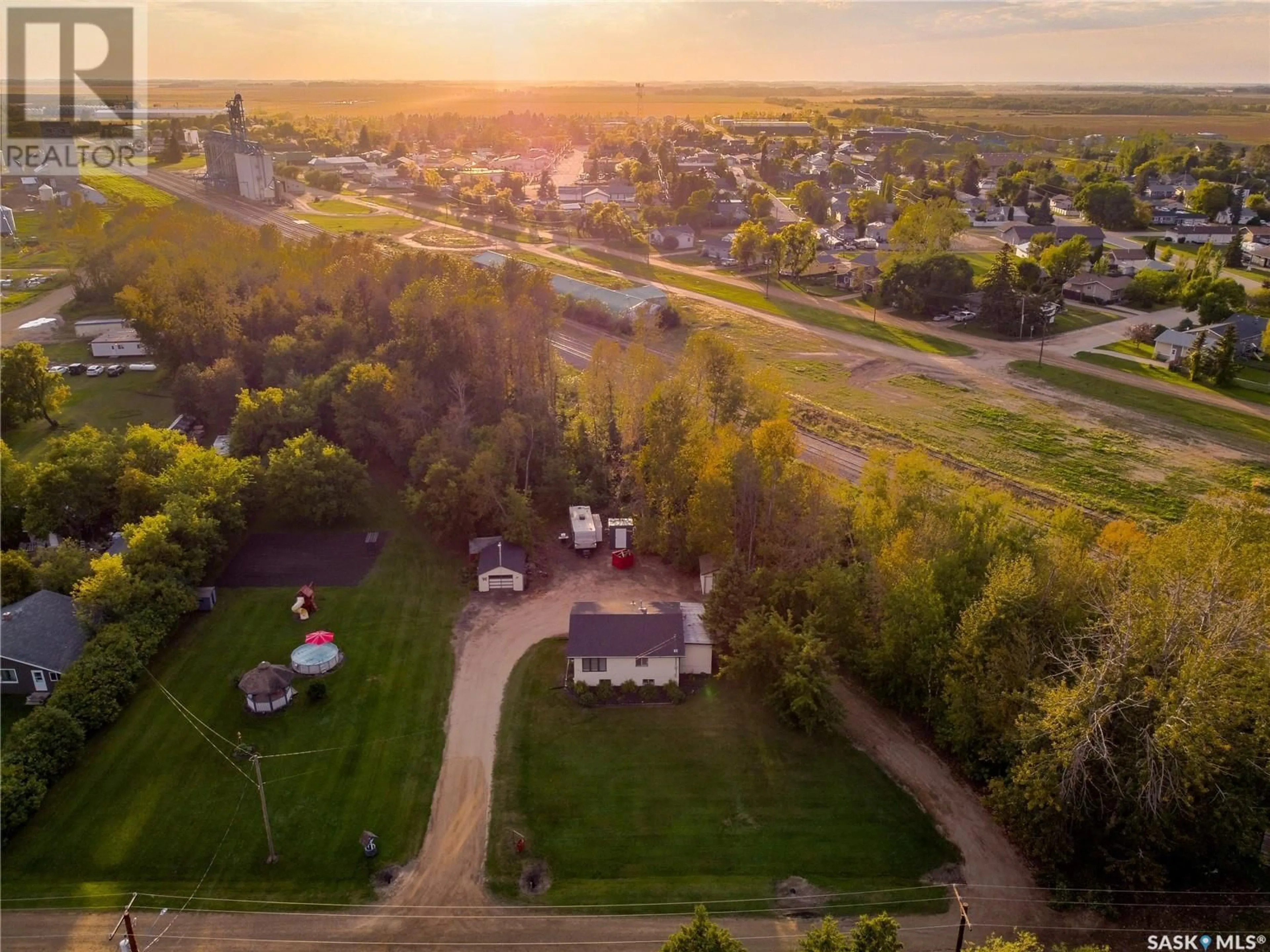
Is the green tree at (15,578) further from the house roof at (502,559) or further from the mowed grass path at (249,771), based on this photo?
the house roof at (502,559)

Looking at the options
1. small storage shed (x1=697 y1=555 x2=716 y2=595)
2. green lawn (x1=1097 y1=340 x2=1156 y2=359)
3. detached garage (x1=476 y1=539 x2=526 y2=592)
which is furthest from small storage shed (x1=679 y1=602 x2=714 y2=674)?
green lawn (x1=1097 y1=340 x2=1156 y2=359)

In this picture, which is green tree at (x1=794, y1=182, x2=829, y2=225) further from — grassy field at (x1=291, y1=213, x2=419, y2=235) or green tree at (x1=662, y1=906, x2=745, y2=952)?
green tree at (x1=662, y1=906, x2=745, y2=952)

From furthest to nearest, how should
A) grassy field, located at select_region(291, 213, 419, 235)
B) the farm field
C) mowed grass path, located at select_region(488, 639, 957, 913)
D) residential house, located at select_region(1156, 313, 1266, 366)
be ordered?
grassy field, located at select_region(291, 213, 419, 235) → residential house, located at select_region(1156, 313, 1266, 366) → the farm field → mowed grass path, located at select_region(488, 639, 957, 913)

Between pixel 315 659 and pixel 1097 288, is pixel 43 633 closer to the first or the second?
pixel 315 659

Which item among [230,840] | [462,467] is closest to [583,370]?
[462,467]

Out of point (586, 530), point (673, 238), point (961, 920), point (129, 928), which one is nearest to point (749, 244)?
point (673, 238)

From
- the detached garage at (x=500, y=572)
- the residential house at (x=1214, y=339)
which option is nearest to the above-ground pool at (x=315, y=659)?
the detached garage at (x=500, y=572)
